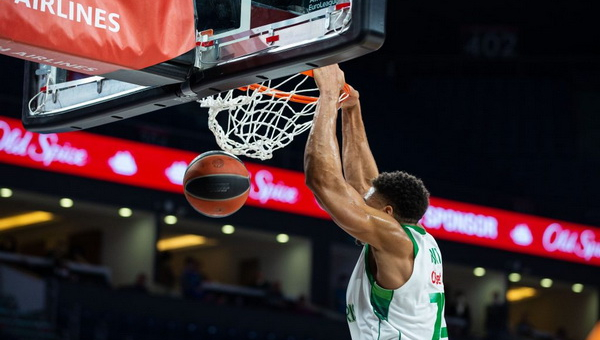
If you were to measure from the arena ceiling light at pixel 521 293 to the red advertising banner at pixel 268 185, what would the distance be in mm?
3300

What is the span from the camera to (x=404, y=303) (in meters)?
3.98

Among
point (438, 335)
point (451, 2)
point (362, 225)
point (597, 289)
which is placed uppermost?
point (451, 2)

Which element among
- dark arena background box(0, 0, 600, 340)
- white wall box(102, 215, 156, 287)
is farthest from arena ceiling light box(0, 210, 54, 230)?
white wall box(102, 215, 156, 287)

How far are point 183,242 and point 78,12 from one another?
1552 centimetres

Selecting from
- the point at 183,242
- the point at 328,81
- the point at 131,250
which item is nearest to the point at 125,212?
the point at 131,250

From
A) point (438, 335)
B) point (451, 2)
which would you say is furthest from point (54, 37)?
point (451, 2)

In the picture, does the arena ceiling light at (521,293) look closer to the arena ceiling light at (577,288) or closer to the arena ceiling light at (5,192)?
the arena ceiling light at (577,288)

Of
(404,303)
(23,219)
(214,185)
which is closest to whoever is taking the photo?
(404,303)

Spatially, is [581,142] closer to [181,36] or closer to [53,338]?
[53,338]

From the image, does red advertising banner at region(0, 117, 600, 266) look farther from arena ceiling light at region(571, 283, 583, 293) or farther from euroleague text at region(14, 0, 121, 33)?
euroleague text at region(14, 0, 121, 33)

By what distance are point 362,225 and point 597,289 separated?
56.6ft

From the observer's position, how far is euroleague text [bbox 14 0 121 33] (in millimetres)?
3672

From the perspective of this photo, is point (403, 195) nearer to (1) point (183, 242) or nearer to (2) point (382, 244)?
(2) point (382, 244)

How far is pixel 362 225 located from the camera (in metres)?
3.86
